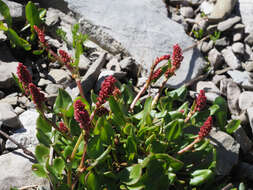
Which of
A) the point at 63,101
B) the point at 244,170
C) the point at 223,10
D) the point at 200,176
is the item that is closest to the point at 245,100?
the point at 244,170

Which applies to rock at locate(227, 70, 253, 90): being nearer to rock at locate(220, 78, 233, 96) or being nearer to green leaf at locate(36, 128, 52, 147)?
rock at locate(220, 78, 233, 96)

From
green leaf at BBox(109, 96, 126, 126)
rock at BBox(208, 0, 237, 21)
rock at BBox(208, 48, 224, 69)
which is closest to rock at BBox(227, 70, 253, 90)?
rock at BBox(208, 48, 224, 69)

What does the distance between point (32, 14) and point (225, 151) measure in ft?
9.49

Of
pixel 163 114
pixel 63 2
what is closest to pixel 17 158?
pixel 163 114

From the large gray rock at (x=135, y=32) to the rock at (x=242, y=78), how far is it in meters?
0.43

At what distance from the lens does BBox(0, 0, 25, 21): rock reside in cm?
407

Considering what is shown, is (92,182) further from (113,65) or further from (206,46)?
(206,46)

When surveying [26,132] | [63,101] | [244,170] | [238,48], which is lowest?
[244,170]

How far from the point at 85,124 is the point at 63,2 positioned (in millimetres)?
3011

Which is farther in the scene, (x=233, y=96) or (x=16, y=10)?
(x=16, y=10)

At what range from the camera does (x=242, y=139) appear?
11.9 feet

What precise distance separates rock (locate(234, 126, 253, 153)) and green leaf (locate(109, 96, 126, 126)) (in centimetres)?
152

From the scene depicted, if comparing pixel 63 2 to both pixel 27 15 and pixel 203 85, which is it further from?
pixel 203 85

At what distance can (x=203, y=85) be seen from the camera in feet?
13.5
